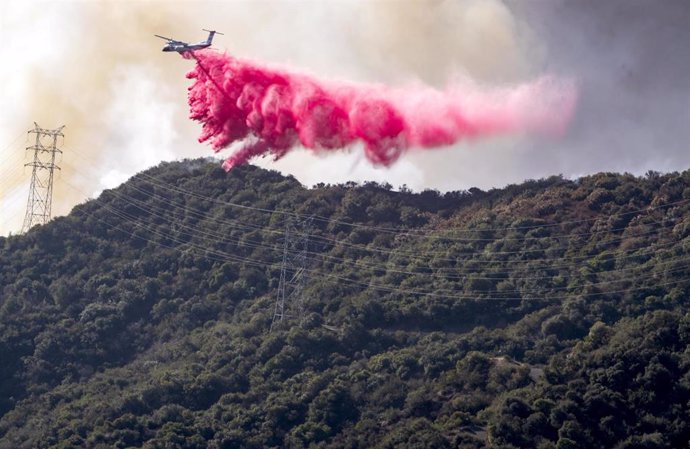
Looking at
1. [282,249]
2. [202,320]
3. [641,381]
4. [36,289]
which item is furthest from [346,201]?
[641,381]

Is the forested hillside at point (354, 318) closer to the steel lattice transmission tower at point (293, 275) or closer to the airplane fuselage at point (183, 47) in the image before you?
the steel lattice transmission tower at point (293, 275)

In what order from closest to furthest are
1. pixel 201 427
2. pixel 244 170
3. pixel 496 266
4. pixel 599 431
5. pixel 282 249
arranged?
pixel 599 431
pixel 201 427
pixel 496 266
pixel 282 249
pixel 244 170

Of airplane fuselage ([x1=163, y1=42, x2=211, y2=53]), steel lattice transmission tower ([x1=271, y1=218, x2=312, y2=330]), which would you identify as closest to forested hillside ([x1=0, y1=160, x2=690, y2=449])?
steel lattice transmission tower ([x1=271, y1=218, x2=312, y2=330])

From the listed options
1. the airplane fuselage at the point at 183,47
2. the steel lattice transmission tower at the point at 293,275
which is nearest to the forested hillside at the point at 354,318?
the steel lattice transmission tower at the point at 293,275

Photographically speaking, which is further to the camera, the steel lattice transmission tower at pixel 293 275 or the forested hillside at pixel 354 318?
the steel lattice transmission tower at pixel 293 275

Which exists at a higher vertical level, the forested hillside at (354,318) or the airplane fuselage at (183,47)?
the airplane fuselage at (183,47)

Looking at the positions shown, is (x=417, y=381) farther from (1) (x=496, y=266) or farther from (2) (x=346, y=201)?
(2) (x=346, y=201)
